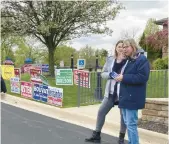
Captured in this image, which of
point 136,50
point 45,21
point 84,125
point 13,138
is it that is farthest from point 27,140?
point 45,21

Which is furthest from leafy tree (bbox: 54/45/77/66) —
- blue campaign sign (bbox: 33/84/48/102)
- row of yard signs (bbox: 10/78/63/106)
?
blue campaign sign (bbox: 33/84/48/102)

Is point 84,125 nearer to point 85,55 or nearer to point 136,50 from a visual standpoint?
point 136,50

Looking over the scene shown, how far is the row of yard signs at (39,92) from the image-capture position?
950 centimetres

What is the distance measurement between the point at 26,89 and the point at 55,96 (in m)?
2.23

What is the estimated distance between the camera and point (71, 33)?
23125 millimetres

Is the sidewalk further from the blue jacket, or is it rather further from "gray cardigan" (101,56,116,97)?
the blue jacket

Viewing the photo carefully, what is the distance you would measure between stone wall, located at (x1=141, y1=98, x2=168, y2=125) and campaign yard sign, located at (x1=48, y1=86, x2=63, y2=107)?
304 cm

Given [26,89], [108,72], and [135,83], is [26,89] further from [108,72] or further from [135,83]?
[135,83]

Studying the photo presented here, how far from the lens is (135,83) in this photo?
4.68 m

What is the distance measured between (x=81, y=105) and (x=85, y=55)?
56475mm

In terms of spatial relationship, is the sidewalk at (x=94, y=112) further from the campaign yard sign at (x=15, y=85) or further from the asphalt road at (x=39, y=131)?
the campaign yard sign at (x=15, y=85)

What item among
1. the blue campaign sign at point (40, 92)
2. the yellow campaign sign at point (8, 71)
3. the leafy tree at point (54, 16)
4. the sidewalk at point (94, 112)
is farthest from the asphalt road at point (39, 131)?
the leafy tree at point (54, 16)

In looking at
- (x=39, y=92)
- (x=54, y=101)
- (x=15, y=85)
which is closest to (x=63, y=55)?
Result: (x=15, y=85)

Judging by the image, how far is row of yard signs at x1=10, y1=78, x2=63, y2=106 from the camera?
9500mm
